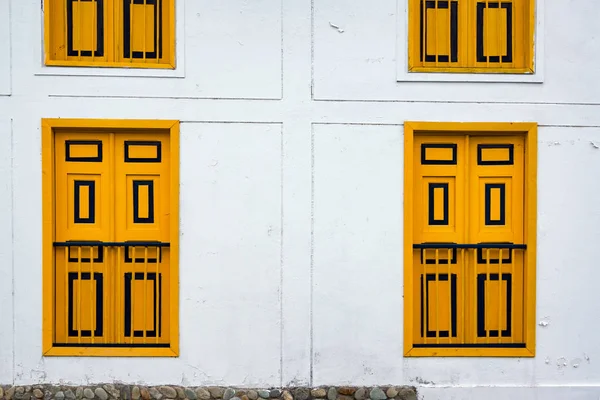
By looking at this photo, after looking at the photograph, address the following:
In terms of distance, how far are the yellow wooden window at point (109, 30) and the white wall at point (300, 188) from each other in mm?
198

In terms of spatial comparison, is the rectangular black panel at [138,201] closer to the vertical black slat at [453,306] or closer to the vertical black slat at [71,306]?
the vertical black slat at [71,306]

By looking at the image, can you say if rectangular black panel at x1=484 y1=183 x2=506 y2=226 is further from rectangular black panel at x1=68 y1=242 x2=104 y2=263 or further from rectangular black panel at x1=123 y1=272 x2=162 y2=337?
rectangular black panel at x1=68 y1=242 x2=104 y2=263

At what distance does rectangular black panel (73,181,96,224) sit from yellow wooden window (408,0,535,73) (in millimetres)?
3161

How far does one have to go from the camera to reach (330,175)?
6.63 m

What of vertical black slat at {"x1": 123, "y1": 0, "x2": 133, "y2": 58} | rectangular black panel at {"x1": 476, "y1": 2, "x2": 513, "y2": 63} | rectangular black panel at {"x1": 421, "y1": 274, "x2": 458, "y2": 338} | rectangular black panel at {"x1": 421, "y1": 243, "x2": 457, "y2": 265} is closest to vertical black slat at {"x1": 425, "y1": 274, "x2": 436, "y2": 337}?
rectangular black panel at {"x1": 421, "y1": 274, "x2": 458, "y2": 338}

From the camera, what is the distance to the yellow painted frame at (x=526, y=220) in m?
6.62

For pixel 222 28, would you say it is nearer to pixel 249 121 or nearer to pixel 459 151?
pixel 249 121

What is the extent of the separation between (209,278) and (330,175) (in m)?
1.42

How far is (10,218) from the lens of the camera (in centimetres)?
652

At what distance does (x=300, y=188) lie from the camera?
662 centimetres

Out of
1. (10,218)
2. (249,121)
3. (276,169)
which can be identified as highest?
Answer: (249,121)

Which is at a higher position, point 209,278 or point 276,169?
point 276,169

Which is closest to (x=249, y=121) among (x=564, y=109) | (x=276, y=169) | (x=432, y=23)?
(x=276, y=169)

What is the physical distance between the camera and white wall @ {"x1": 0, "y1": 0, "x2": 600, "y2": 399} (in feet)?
21.4
